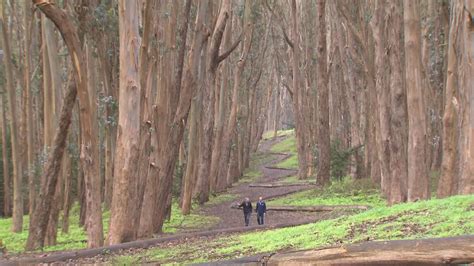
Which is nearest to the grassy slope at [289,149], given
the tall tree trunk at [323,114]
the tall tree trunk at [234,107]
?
the tall tree trunk at [234,107]

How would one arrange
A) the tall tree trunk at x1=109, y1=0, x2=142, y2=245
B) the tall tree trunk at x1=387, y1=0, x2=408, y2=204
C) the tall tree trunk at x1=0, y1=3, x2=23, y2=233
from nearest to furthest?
the tall tree trunk at x1=109, y1=0, x2=142, y2=245
the tall tree trunk at x1=387, y1=0, x2=408, y2=204
the tall tree trunk at x1=0, y1=3, x2=23, y2=233

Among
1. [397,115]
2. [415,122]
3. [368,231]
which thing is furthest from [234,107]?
[368,231]

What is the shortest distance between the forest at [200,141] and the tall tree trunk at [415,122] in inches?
1.0

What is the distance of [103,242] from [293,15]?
2055 centimetres

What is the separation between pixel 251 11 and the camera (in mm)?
25562

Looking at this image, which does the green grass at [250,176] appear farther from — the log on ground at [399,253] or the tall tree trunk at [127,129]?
the log on ground at [399,253]

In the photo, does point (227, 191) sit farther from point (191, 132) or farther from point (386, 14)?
point (386, 14)

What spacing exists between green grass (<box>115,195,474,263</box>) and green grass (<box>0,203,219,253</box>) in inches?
168

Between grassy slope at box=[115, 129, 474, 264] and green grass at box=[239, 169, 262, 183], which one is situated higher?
grassy slope at box=[115, 129, 474, 264]

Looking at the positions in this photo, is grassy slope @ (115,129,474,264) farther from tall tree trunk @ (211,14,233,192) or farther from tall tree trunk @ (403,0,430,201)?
tall tree trunk @ (211,14,233,192)

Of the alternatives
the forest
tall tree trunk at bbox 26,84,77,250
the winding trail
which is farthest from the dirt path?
tall tree trunk at bbox 26,84,77,250

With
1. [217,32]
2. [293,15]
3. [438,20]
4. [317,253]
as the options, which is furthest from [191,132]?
[317,253]

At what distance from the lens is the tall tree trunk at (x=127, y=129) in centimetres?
1245

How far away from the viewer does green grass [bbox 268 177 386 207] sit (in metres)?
20.6
